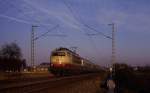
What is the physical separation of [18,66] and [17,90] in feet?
288

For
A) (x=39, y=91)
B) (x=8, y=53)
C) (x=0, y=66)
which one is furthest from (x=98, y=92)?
(x=8, y=53)

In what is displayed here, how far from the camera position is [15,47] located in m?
137

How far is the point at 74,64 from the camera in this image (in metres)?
54.5

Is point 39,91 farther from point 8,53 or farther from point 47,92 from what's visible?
point 8,53

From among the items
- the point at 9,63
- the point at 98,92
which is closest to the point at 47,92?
the point at 98,92

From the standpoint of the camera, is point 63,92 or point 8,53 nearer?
point 63,92

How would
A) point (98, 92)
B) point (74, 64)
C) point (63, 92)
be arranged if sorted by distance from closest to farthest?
point (63, 92) < point (98, 92) < point (74, 64)

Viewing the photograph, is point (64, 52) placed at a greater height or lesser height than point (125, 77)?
greater

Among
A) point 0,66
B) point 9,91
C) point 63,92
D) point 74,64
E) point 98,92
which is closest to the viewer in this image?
point 9,91

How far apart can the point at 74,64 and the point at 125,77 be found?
358 inches

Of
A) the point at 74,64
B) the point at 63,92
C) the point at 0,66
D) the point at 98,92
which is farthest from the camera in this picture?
the point at 0,66

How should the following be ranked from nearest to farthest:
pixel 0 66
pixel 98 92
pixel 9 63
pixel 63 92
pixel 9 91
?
pixel 9 91, pixel 63 92, pixel 98 92, pixel 0 66, pixel 9 63

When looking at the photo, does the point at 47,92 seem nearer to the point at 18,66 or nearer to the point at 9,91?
the point at 9,91

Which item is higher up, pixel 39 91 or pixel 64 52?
pixel 64 52
